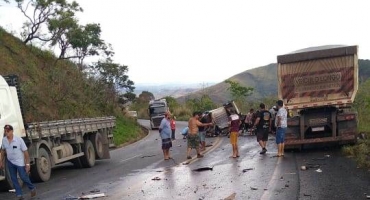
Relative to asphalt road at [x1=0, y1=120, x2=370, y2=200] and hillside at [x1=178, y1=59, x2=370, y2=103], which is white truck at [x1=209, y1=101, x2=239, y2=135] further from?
hillside at [x1=178, y1=59, x2=370, y2=103]

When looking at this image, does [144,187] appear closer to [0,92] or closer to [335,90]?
[0,92]

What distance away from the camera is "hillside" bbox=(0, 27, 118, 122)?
2858 cm

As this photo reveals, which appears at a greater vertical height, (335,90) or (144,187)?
(335,90)

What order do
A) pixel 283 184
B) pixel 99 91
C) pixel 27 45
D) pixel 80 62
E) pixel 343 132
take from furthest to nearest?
1. pixel 80 62
2. pixel 99 91
3. pixel 27 45
4. pixel 343 132
5. pixel 283 184

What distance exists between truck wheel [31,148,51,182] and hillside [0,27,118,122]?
12.5 meters

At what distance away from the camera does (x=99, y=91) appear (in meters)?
40.4

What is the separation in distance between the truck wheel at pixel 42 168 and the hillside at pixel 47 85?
41.1ft

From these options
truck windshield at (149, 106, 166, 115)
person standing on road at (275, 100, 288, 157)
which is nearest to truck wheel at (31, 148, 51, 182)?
person standing on road at (275, 100, 288, 157)

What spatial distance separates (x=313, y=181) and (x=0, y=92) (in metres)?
8.17

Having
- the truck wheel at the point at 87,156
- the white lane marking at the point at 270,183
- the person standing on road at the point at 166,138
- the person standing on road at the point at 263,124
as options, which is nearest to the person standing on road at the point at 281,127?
the person standing on road at the point at 263,124

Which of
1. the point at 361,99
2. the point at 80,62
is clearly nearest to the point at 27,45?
the point at 80,62

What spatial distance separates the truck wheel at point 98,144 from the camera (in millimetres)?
18016

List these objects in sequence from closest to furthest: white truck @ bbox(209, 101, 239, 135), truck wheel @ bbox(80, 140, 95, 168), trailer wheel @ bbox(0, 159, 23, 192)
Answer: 1. trailer wheel @ bbox(0, 159, 23, 192)
2. truck wheel @ bbox(80, 140, 95, 168)
3. white truck @ bbox(209, 101, 239, 135)

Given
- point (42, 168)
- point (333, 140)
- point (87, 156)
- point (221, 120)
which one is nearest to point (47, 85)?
point (221, 120)
